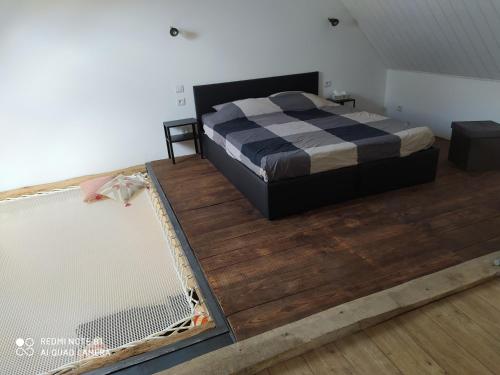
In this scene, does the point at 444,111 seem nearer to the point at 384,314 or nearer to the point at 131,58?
the point at 384,314

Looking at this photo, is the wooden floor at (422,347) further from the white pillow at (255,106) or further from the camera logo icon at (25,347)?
the white pillow at (255,106)

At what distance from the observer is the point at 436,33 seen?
3.66 metres

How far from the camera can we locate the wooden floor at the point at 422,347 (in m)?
1.45

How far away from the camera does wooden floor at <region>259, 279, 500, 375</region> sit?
4.77ft

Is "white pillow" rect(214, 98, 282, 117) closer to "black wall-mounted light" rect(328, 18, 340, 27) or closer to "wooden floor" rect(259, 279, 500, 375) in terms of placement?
"black wall-mounted light" rect(328, 18, 340, 27)

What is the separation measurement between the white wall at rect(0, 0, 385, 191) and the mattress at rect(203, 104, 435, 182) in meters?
0.93

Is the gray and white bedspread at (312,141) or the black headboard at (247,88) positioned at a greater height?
the black headboard at (247,88)

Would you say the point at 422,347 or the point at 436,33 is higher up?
the point at 436,33

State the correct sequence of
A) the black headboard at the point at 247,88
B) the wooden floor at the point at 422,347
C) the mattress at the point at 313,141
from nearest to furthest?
the wooden floor at the point at 422,347 → the mattress at the point at 313,141 → the black headboard at the point at 247,88

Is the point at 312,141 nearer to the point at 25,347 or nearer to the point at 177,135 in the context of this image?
the point at 177,135

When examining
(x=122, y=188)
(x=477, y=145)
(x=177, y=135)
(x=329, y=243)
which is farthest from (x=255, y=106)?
(x=477, y=145)

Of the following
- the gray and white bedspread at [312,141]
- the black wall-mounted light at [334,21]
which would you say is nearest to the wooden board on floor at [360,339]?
the gray and white bedspread at [312,141]

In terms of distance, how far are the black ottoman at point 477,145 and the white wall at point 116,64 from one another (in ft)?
6.92

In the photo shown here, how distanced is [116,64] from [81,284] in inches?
Result: 96.3
